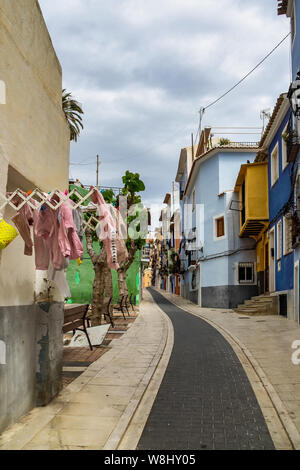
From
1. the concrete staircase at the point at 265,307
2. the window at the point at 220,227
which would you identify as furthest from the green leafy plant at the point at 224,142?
the concrete staircase at the point at 265,307

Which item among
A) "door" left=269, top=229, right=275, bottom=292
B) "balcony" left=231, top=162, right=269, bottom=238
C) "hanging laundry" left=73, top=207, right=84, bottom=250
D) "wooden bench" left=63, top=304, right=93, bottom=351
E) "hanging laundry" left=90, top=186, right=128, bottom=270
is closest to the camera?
"hanging laundry" left=73, top=207, right=84, bottom=250

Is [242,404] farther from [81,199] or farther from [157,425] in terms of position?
[81,199]

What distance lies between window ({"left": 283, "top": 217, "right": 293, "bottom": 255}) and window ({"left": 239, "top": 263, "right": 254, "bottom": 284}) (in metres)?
8.34

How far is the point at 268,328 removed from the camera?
14117 mm

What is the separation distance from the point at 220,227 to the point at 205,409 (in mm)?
21742

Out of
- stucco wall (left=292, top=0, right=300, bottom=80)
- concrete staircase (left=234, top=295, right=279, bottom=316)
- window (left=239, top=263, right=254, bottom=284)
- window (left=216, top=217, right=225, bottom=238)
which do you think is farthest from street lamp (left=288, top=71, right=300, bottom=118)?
window (left=216, top=217, right=225, bottom=238)

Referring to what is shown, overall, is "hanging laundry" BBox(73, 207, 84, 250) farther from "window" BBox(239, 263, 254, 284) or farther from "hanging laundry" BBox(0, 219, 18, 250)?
"window" BBox(239, 263, 254, 284)

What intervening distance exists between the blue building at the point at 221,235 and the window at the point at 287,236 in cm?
830

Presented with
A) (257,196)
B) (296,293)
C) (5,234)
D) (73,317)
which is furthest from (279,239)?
(5,234)

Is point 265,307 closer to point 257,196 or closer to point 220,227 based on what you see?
point 257,196

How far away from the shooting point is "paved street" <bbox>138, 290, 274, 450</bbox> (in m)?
4.78

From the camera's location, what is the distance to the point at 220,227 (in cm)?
2717

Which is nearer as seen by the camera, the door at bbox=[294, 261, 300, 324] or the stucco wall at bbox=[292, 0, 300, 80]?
the door at bbox=[294, 261, 300, 324]
